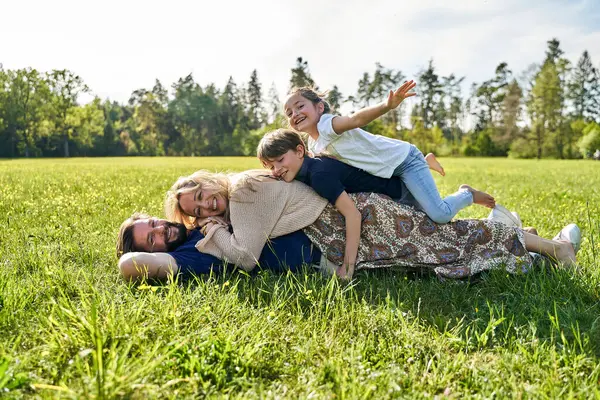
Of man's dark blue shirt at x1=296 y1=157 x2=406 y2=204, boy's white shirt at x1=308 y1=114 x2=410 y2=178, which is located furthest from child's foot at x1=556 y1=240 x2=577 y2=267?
boy's white shirt at x1=308 y1=114 x2=410 y2=178

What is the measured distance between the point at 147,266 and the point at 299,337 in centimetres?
153

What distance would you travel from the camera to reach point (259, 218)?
3.87 metres

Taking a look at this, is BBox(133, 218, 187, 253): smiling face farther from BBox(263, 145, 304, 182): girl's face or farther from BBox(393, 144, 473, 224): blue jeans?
BBox(393, 144, 473, 224): blue jeans

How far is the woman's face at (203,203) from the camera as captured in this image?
400cm

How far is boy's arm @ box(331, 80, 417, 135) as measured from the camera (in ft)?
13.1

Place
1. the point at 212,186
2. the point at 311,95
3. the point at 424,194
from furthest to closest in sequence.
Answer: the point at 311,95, the point at 424,194, the point at 212,186

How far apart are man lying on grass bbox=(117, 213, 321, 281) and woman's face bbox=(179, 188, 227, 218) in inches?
7.6

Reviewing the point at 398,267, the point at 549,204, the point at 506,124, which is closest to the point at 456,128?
the point at 506,124

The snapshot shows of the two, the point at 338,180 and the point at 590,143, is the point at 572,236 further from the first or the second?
the point at 590,143

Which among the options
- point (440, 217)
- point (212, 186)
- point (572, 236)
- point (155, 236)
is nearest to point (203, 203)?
point (212, 186)

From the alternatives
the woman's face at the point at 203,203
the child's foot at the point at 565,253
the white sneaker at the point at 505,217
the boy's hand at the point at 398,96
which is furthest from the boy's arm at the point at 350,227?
the child's foot at the point at 565,253

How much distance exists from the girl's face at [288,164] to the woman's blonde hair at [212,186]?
120mm

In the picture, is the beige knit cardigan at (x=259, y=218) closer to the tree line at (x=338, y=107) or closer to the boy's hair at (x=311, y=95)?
the boy's hair at (x=311, y=95)

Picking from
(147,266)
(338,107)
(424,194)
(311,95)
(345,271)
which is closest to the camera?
(147,266)
